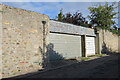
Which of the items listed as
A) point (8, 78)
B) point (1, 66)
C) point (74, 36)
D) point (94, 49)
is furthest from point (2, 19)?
point (94, 49)

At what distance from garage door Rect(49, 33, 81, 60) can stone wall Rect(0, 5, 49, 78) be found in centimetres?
241

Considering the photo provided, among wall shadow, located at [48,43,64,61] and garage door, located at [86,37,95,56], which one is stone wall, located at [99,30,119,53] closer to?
garage door, located at [86,37,95,56]

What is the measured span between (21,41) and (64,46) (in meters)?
5.85

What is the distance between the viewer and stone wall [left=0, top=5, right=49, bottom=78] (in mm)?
7750

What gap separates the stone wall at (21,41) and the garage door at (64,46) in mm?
2408

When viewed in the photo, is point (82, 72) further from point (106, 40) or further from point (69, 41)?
point (106, 40)

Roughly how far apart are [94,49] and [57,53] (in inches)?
312

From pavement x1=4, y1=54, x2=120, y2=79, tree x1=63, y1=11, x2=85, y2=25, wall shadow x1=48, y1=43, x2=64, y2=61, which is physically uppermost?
tree x1=63, y1=11, x2=85, y2=25

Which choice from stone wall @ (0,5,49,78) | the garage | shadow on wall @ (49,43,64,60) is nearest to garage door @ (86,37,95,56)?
the garage

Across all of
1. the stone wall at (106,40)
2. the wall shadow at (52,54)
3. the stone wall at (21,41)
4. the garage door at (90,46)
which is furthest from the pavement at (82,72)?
the stone wall at (106,40)

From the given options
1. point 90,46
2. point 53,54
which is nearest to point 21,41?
point 53,54

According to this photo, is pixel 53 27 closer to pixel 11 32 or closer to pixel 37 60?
pixel 37 60

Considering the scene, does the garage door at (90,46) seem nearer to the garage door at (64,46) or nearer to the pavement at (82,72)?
the garage door at (64,46)

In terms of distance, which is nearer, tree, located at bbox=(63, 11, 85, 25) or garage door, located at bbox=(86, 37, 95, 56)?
garage door, located at bbox=(86, 37, 95, 56)
